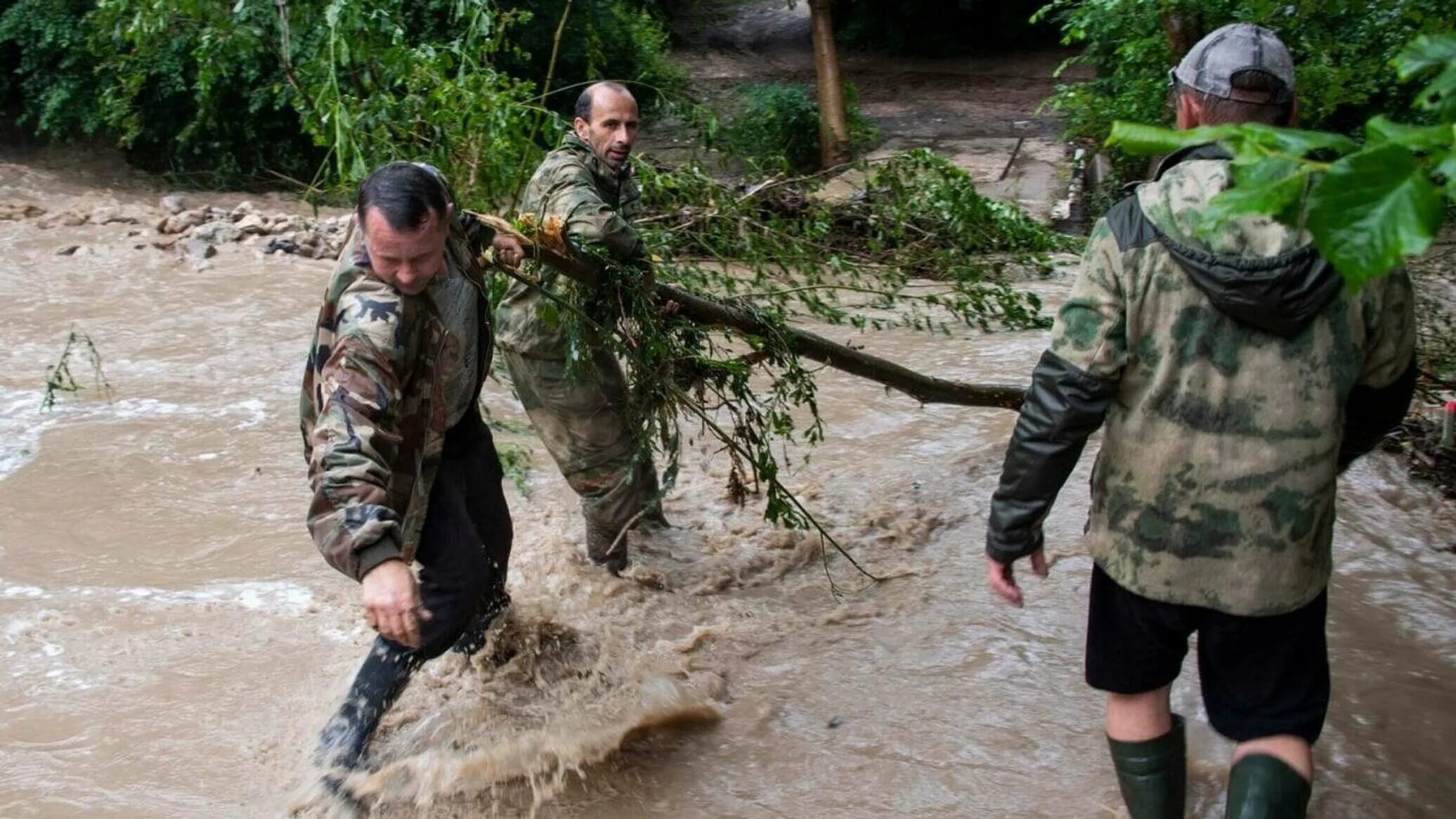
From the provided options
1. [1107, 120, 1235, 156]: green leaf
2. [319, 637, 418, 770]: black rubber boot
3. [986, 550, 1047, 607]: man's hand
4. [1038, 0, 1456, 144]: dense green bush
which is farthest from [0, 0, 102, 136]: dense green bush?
[1107, 120, 1235, 156]: green leaf

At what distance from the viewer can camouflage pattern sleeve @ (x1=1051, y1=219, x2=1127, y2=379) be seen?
2.69 m

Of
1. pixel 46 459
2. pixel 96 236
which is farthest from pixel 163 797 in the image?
pixel 96 236

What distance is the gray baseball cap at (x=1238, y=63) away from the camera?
2637 millimetres

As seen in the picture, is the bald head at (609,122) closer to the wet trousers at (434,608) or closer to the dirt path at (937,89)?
the wet trousers at (434,608)

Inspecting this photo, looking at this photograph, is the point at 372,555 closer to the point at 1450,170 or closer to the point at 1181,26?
the point at 1450,170

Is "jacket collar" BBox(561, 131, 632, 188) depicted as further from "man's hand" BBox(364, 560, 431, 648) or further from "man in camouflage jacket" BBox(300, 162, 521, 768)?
"man's hand" BBox(364, 560, 431, 648)

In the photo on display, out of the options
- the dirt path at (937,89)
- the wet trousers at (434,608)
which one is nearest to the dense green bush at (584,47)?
the dirt path at (937,89)

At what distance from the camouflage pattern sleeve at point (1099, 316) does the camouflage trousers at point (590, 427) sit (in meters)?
2.32

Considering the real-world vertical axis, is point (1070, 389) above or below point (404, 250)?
below

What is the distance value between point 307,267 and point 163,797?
6.99m

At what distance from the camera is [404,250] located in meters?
3.15

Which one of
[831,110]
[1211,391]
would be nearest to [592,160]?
[1211,391]

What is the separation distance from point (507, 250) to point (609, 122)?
1.13m

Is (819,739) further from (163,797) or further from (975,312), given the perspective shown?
(975,312)
